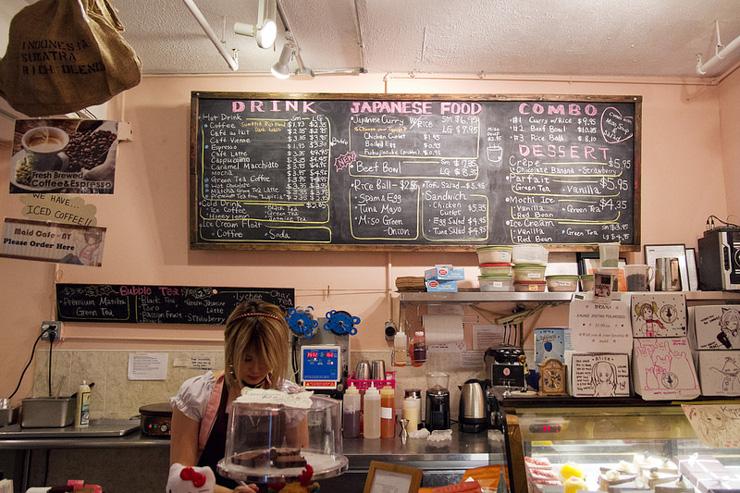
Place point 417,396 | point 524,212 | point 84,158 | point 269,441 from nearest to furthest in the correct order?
point 269,441
point 84,158
point 417,396
point 524,212

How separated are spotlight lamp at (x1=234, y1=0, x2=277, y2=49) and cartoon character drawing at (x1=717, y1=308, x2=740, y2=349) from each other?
218 cm

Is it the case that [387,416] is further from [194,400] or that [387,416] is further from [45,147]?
[45,147]

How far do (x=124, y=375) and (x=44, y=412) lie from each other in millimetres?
480

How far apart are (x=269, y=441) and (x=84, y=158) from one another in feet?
6.91

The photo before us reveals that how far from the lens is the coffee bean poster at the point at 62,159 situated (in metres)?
2.94

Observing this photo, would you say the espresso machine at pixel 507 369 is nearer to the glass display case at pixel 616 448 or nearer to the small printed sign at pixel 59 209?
the glass display case at pixel 616 448

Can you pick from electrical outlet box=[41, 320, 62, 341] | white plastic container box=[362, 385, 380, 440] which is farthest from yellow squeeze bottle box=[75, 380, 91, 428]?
white plastic container box=[362, 385, 380, 440]

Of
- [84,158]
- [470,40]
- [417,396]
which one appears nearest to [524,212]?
[470,40]

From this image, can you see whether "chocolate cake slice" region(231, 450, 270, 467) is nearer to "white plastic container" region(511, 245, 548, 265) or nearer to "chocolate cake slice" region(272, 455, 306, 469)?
"chocolate cake slice" region(272, 455, 306, 469)

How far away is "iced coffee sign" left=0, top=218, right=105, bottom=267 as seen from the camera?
302 cm

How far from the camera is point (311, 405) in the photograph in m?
1.72

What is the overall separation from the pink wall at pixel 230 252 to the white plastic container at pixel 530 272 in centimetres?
38

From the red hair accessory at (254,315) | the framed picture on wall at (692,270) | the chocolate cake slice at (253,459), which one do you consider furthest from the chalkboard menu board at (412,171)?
the chocolate cake slice at (253,459)

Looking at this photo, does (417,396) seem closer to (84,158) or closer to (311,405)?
(311,405)
